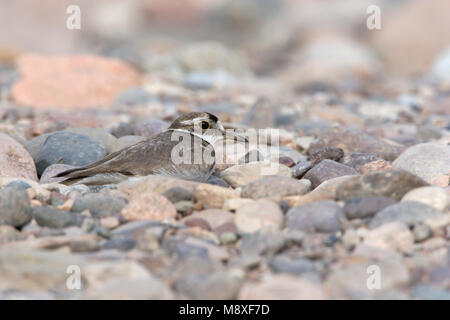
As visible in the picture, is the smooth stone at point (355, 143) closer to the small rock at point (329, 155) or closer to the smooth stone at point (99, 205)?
the small rock at point (329, 155)

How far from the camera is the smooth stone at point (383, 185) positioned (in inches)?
190

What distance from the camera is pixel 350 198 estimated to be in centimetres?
482

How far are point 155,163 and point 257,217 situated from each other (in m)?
1.34

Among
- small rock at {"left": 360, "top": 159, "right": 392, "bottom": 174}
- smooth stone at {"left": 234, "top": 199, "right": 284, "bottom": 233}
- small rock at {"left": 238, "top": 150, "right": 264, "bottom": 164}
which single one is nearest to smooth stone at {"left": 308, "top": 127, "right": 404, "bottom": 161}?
small rock at {"left": 360, "top": 159, "right": 392, "bottom": 174}

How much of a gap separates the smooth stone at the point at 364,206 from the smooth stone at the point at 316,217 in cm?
7

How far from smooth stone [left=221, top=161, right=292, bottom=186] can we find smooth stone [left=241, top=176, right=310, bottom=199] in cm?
69

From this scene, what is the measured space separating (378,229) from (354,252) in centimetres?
26

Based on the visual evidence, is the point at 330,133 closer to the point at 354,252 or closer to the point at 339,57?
the point at 354,252

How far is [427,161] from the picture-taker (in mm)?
6168

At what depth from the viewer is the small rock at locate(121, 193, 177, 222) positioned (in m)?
4.69

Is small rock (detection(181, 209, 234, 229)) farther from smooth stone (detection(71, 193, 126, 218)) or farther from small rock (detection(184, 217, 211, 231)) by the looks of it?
smooth stone (detection(71, 193, 126, 218))

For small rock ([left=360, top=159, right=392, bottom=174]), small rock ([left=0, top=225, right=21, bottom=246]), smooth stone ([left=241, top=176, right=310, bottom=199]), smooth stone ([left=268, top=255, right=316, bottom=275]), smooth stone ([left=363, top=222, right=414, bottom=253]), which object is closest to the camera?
smooth stone ([left=268, top=255, right=316, bottom=275])

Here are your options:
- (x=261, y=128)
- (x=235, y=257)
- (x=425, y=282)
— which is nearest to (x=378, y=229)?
(x=425, y=282)

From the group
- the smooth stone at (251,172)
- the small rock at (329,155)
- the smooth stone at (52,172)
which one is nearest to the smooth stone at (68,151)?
the smooth stone at (52,172)
